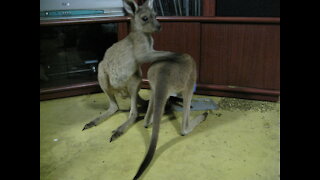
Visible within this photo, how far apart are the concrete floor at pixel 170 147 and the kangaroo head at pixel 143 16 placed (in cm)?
76

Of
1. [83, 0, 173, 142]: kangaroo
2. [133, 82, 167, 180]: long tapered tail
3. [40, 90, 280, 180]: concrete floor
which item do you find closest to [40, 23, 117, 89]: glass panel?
[40, 90, 280, 180]: concrete floor

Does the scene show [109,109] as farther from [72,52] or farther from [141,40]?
[72,52]

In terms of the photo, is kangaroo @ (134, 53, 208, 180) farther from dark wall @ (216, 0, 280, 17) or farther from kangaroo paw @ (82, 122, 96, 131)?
dark wall @ (216, 0, 280, 17)

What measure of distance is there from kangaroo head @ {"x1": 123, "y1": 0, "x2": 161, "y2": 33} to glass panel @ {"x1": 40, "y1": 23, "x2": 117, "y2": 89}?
88 centimetres

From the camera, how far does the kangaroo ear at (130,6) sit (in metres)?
2.18

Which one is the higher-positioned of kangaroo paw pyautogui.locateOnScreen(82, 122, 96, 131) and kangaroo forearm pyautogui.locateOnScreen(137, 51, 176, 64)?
kangaroo forearm pyautogui.locateOnScreen(137, 51, 176, 64)

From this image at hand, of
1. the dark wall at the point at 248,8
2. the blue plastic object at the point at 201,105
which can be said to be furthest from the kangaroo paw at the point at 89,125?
the dark wall at the point at 248,8

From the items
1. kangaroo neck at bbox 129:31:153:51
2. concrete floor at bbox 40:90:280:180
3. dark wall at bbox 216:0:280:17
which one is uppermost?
dark wall at bbox 216:0:280:17

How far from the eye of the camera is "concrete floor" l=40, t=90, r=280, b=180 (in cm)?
170

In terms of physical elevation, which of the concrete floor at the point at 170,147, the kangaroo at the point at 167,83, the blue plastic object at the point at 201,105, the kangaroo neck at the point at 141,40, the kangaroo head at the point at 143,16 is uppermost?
the kangaroo head at the point at 143,16

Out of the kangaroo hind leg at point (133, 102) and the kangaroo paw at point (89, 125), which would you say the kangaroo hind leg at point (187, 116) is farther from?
the kangaroo paw at point (89, 125)

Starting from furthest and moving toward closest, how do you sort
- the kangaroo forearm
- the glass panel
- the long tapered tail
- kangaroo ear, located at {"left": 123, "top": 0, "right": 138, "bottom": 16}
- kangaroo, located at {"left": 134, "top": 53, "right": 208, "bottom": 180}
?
1. the glass panel
2. kangaroo ear, located at {"left": 123, "top": 0, "right": 138, "bottom": 16}
3. the kangaroo forearm
4. kangaroo, located at {"left": 134, "top": 53, "right": 208, "bottom": 180}
5. the long tapered tail

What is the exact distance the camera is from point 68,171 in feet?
5.71

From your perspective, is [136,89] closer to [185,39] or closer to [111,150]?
[111,150]
